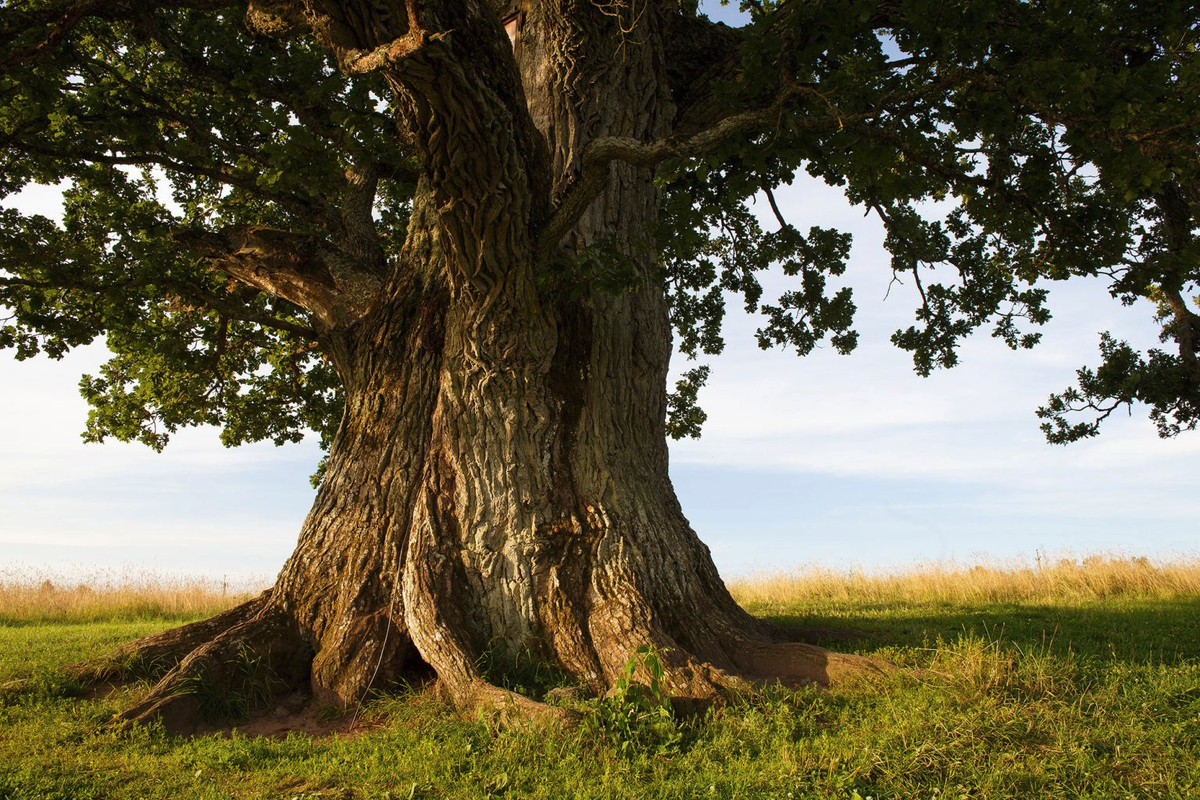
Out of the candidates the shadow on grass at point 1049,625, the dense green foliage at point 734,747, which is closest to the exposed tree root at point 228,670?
the dense green foliage at point 734,747

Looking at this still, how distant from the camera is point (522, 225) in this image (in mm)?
6633

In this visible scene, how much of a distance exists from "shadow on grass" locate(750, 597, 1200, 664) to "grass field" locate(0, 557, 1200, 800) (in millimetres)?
411

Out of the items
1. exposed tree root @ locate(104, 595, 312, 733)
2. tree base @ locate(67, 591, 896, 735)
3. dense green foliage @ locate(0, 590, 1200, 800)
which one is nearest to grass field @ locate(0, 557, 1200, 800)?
dense green foliage @ locate(0, 590, 1200, 800)

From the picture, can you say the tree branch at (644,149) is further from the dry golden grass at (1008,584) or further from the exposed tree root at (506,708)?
the dry golden grass at (1008,584)

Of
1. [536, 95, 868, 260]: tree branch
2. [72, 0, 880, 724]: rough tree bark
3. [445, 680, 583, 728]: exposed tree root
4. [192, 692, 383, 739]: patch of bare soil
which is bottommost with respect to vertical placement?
[192, 692, 383, 739]: patch of bare soil

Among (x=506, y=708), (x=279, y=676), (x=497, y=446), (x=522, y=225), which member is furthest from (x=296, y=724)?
(x=522, y=225)

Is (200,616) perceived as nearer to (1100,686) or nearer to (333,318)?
(333,318)

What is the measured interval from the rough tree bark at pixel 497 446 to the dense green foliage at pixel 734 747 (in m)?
0.43

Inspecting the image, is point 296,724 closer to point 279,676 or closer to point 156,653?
point 279,676

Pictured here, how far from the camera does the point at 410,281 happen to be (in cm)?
828

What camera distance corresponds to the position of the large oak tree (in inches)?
235

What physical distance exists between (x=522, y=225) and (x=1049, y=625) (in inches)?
298

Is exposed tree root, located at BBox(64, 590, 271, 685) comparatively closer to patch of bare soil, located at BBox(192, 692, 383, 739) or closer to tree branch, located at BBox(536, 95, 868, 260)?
patch of bare soil, located at BBox(192, 692, 383, 739)

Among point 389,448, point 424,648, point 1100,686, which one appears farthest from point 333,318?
point 1100,686
